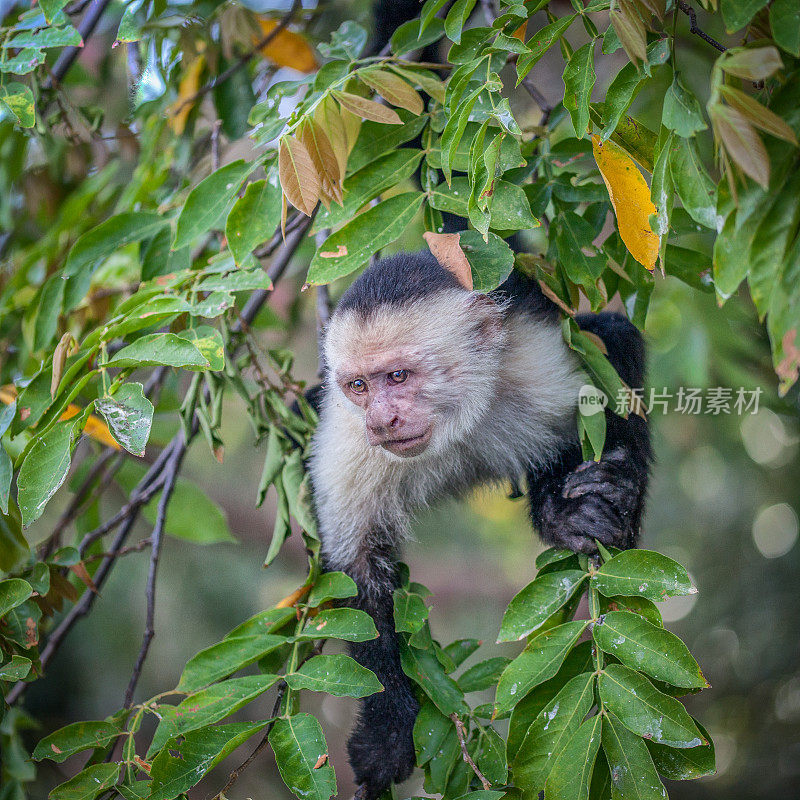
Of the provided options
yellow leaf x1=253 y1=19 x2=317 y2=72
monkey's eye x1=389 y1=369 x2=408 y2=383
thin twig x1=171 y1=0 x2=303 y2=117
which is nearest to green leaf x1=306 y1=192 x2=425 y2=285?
monkey's eye x1=389 y1=369 x2=408 y2=383

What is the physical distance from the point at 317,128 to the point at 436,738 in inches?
41.3

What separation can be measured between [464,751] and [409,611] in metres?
0.28

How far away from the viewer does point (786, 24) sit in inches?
31.8

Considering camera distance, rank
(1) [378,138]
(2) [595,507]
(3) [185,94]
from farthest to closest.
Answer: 1. (3) [185,94]
2. (2) [595,507]
3. (1) [378,138]

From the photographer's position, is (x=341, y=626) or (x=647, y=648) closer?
(x=647, y=648)

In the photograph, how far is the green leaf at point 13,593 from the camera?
4.42 ft

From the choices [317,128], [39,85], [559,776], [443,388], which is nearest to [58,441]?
[317,128]

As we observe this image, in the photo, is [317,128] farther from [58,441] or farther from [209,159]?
[209,159]

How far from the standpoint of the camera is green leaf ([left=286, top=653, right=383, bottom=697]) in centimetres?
117

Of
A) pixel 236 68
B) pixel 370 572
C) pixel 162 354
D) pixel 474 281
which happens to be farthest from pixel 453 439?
pixel 236 68

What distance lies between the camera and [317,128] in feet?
3.85

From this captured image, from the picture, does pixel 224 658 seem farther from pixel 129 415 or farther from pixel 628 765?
pixel 628 765

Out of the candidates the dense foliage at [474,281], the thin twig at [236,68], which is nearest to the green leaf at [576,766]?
the dense foliage at [474,281]

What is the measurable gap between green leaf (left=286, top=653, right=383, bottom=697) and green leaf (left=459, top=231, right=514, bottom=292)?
65 centimetres
